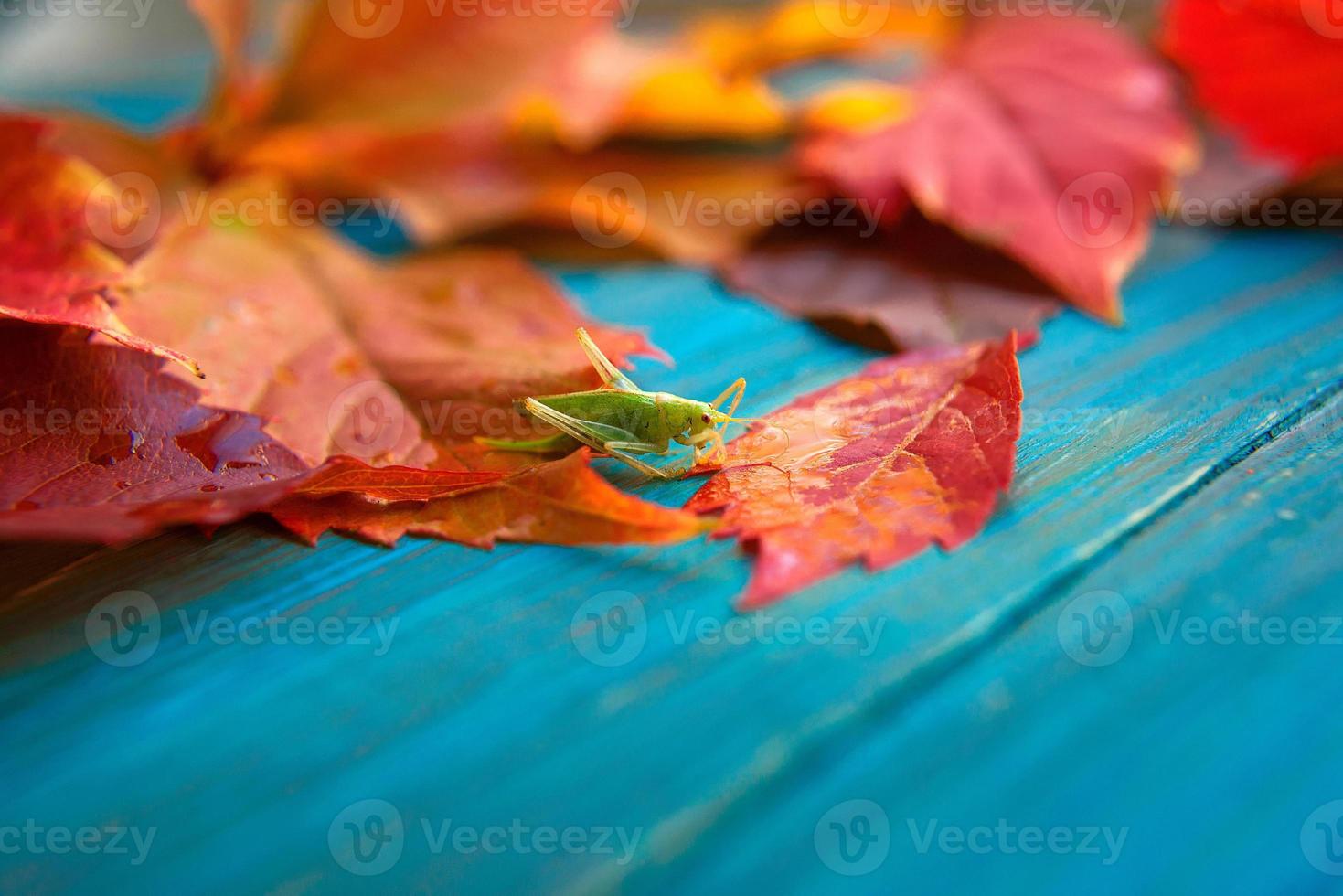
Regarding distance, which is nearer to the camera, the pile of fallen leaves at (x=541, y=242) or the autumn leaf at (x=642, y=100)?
the pile of fallen leaves at (x=541, y=242)

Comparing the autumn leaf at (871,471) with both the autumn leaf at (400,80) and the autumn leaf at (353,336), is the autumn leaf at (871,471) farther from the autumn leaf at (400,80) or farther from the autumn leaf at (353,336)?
the autumn leaf at (400,80)

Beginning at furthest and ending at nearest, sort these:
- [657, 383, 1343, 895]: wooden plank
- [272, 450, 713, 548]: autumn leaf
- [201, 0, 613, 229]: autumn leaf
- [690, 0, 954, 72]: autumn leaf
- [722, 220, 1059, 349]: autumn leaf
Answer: [690, 0, 954, 72]: autumn leaf
[201, 0, 613, 229]: autumn leaf
[722, 220, 1059, 349]: autumn leaf
[272, 450, 713, 548]: autumn leaf
[657, 383, 1343, 895]: wooden plank

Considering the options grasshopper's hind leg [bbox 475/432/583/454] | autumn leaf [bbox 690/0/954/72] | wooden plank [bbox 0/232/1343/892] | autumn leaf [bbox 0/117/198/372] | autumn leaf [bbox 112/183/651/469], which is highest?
autumn leaf [bbox 690/0/954/72]

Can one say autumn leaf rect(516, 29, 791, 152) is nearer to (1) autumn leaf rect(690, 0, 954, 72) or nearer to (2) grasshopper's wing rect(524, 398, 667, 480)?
(1) autumn leaf rect(690, 0, 954, 72)

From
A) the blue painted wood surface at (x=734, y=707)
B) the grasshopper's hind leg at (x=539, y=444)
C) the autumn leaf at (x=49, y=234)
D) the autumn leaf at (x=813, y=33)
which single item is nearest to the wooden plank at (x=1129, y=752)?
the blue painted wood surface at (x=734, y=707)

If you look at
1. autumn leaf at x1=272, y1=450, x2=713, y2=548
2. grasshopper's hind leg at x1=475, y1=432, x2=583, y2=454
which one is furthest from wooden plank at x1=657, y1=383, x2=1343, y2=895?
grasshopper's hind leg at x1=475, y1=432, x2=583, y2=454

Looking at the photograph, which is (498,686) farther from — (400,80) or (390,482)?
(400,80)

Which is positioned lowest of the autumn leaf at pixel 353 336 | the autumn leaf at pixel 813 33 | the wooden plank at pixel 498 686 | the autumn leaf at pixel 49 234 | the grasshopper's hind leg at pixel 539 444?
the wooden plank at pixel 498 686
